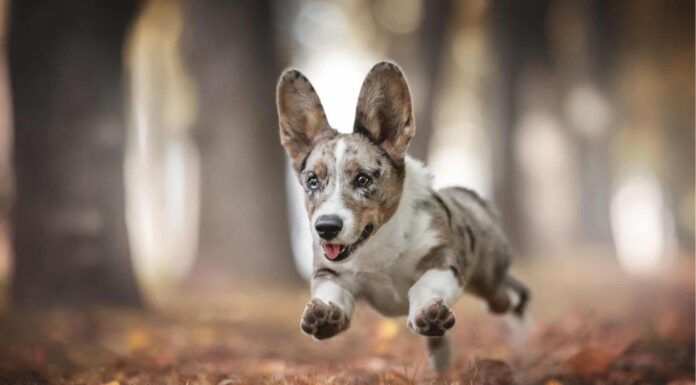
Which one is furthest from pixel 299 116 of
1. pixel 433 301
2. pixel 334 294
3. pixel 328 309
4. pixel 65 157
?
pixel 65 157

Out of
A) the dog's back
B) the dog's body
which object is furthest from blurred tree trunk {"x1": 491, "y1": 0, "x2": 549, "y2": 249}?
the dog's body

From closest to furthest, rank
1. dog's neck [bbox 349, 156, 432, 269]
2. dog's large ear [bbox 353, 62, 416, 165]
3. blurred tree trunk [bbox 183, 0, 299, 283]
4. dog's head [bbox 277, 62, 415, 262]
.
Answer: dog's head [bbox 277, 62, 415, 262]
dog's large ear [bbox 353, 62, 416, 165]
dog's neck [bbox 349, 156, 432, 269]
blurred tree trunk [bbox 183, 0, 299, 283]

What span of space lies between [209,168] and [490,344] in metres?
5.83

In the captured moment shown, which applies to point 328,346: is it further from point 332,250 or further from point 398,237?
point 332,250

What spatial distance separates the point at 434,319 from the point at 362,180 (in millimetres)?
858

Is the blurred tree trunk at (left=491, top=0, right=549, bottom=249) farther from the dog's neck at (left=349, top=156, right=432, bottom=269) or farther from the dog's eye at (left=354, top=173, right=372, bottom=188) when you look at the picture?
the dog's eye at (left=354, top=173, right=372, bottom=188)

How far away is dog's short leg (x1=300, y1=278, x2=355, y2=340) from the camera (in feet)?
11.5

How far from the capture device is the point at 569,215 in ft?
61.6

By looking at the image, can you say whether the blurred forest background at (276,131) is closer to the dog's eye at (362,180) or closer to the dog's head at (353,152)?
the dog's head at (353,152)

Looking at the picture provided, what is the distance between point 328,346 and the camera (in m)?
7.02

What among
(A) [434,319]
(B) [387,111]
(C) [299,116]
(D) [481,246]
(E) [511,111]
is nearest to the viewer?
(A) [434,319]

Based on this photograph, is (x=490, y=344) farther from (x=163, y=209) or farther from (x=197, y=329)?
(x=163, y=209)

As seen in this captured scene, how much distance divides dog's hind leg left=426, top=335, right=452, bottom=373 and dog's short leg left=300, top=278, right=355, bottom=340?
1.46 m

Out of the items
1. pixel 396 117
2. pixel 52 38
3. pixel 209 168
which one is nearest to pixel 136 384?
pixel 396 117
